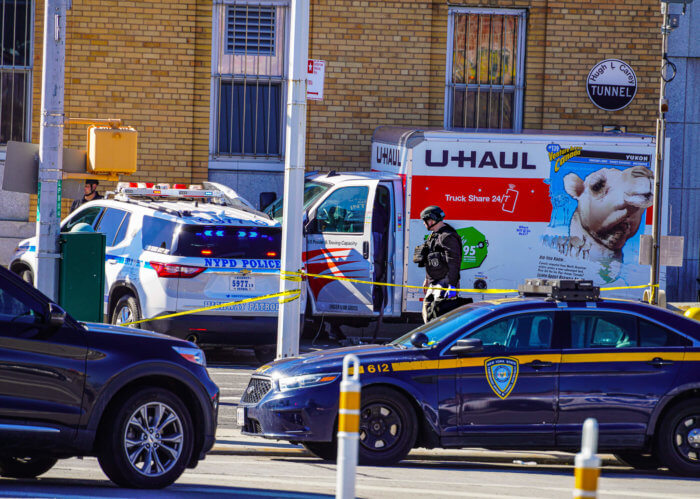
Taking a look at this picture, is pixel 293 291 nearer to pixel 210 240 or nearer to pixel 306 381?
pixel 306 381

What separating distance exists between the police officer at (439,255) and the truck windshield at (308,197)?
314cm

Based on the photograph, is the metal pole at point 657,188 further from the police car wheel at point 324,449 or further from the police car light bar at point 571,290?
the police car wheel at point 324,449

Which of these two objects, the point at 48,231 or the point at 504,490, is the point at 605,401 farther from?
the point at 48,231

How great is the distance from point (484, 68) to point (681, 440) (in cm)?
1187

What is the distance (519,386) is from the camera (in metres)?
9.55

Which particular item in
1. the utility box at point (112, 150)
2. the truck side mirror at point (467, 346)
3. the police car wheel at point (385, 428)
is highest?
the utility box at point (112, 150)

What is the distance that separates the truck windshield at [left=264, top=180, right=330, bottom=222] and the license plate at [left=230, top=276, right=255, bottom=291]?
7.90 feet

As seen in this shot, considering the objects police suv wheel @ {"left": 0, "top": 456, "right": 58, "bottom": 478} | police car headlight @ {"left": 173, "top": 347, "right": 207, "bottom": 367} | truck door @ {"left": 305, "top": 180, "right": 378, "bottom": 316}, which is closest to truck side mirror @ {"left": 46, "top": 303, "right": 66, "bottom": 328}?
police car headlight @ {"left": 173, "top": 347, "right": 207, "bottom": 367}

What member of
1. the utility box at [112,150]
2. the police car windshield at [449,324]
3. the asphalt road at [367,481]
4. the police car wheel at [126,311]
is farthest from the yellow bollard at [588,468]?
the police car wheel at [126,311]

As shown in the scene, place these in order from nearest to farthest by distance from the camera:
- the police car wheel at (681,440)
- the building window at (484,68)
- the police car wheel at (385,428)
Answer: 1. the police car wheel at (385,428)
2. the police car wheel at (681,440)
3. the building window at (484,68)

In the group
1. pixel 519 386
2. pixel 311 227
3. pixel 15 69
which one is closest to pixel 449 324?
pixel 519 386

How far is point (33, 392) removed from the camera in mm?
7555

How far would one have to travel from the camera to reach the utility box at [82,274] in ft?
34.1

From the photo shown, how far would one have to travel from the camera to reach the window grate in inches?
793
